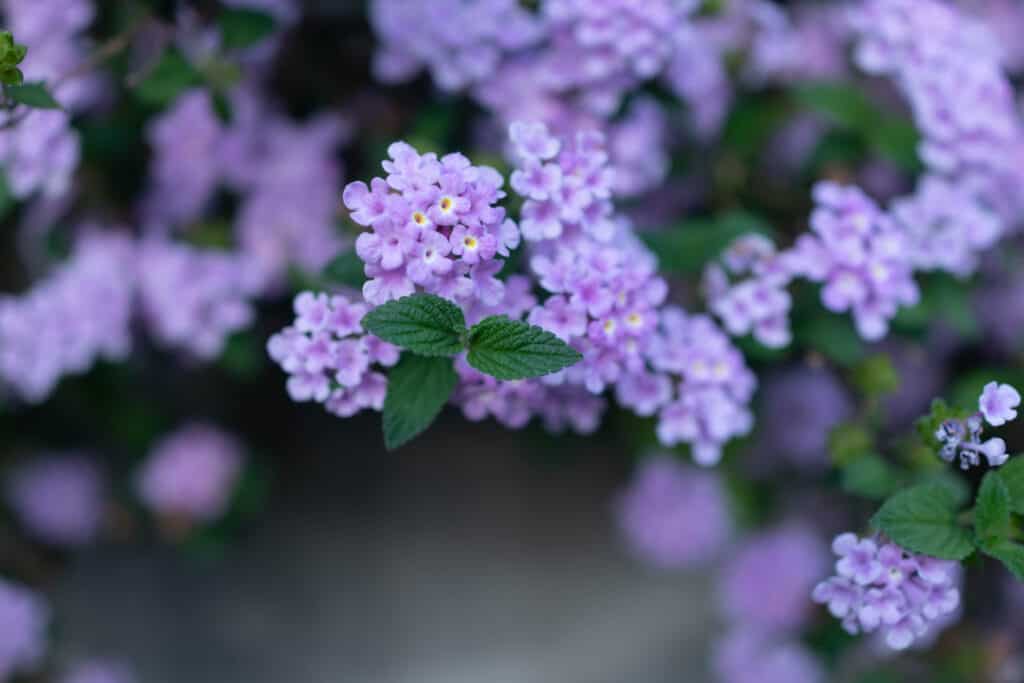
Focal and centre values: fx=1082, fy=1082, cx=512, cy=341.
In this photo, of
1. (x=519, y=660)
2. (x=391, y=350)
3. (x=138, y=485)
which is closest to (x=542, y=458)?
(x=519, y=660)

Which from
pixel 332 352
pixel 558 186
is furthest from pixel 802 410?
pixel 332 352

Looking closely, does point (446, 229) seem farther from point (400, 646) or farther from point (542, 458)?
point (400, 646)

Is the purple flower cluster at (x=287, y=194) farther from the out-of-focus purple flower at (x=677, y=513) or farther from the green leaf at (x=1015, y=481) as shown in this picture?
the green leaf at (x=1015, y=481)

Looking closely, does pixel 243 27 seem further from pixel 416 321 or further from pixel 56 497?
pixel 56 497

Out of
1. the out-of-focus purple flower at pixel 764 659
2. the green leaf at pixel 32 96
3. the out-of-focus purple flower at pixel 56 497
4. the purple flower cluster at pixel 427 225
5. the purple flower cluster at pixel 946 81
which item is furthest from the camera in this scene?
the out-of-focus purple flower at pixel 56 497

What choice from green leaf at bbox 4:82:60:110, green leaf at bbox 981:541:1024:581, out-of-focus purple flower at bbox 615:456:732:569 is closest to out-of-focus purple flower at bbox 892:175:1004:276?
green leaf at bbox 981:541:1024:581

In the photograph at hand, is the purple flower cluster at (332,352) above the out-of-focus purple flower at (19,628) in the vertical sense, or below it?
above

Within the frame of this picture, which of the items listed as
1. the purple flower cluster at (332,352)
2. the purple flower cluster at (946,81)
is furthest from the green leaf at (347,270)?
the purple flower cluster at (946,81)
